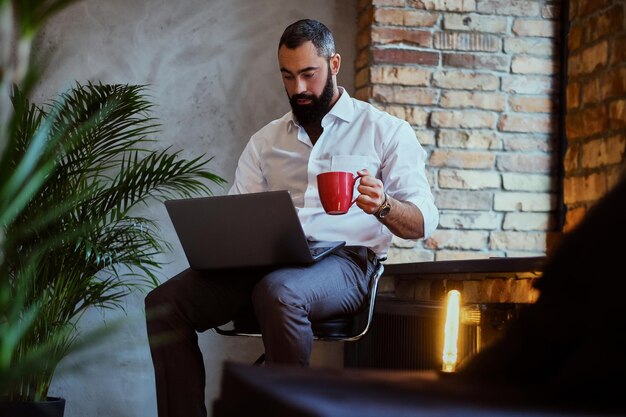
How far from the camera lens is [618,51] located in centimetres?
259

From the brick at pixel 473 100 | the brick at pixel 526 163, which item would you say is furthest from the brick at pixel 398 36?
the brick at pixel 526 163

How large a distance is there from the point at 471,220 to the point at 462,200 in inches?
3.5

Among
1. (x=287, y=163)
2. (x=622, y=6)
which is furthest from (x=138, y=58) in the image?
(x=622, y=6)

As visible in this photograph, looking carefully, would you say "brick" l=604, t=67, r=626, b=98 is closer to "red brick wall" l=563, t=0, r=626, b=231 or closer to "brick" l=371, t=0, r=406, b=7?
"red brick wall" l=563, t=0, r=626, b=231

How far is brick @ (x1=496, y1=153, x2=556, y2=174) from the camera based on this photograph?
370cm

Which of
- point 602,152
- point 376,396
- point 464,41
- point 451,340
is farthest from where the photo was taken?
point 464,41

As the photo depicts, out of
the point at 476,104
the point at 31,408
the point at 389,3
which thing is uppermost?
the point at 389,3

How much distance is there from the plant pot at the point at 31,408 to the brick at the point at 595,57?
2094 mm

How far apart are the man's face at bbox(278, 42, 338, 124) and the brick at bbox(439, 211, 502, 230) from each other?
1024mm

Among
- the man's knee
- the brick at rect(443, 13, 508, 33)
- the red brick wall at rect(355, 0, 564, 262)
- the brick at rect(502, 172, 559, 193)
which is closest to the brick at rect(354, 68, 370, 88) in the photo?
the red brick wall at rect(355, 0, 564, 262)

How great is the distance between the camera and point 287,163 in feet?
9.31

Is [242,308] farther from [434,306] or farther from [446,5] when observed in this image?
[446,5]

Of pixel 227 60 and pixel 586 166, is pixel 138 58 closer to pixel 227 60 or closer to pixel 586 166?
pixel 227 60

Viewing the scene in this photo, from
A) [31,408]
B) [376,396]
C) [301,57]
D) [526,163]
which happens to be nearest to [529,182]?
[526,163]
